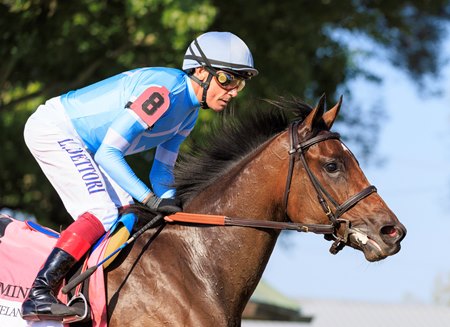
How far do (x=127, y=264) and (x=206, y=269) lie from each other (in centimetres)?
49

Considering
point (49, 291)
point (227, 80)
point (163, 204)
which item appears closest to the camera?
point (49, 291)

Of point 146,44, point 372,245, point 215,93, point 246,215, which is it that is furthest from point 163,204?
point 146,44

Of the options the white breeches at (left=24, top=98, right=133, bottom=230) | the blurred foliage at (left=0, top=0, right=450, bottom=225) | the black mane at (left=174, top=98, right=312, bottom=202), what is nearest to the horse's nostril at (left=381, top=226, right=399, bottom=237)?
the black mane at (left=174, top=98, right=312, bottom=202)

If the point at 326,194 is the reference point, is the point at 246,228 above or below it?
below

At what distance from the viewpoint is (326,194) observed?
→ 5.60 m

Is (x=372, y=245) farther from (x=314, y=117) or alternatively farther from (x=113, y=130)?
(x=113, y=130)

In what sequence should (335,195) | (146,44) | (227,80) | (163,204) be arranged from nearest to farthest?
(335,195), (163,204), (227,80), (146,44)

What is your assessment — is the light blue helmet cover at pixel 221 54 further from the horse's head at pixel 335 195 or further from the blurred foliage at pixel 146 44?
the blurred foliage at pixel 146 44

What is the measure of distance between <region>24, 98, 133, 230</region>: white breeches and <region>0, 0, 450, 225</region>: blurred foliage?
270 inches

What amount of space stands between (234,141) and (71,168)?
1.09m

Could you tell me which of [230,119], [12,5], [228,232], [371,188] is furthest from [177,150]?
[12,5]

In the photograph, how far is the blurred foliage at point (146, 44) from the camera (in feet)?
48.2

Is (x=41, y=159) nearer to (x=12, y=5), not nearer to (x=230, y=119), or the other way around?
(x=230, y=119)

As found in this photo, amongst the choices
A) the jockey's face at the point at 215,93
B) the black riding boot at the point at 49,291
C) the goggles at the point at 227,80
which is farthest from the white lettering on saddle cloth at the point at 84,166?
the goggles at the point at 227,80
